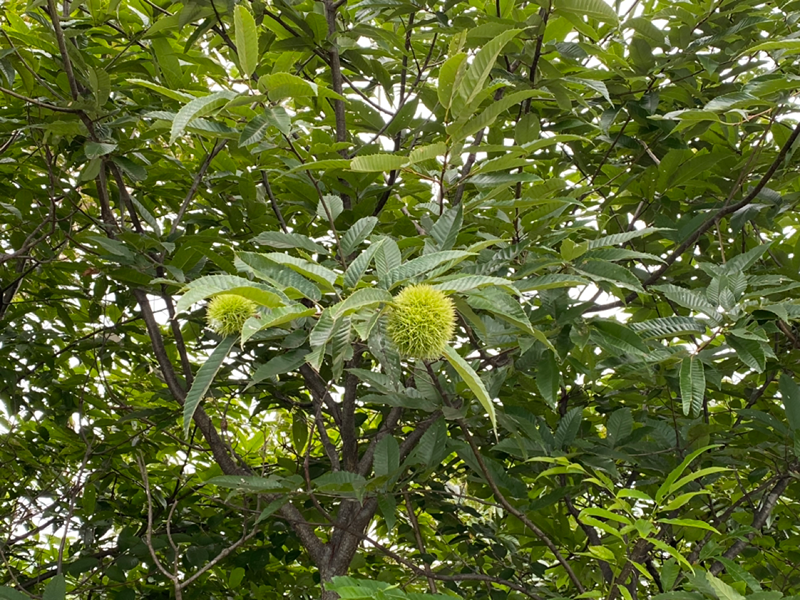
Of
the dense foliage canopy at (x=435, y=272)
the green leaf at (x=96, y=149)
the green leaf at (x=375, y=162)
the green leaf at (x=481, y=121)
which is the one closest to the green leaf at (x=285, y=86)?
the dense foliage canopy at (x=435, y=272)

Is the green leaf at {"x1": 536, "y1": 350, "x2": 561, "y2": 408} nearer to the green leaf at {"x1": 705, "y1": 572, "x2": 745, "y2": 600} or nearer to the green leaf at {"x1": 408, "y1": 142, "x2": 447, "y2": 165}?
the green leaf at {"x1": 705, "y1": 572, "x2": 745, "y2": 600}

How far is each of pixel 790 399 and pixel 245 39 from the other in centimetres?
137

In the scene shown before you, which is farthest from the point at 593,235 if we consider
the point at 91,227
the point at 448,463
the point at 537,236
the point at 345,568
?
the point at 91,227

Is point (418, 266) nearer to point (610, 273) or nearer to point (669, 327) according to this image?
point (610, 273)

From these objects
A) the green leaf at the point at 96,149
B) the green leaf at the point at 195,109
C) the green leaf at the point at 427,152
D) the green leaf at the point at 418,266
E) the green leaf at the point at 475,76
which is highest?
the green leaf at the point at 96,149

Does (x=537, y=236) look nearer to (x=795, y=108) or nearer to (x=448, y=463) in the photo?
(x=795, y=108)

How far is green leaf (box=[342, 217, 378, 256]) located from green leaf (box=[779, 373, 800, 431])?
3.42 ft

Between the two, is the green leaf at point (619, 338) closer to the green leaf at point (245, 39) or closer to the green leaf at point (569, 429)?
the green leaf at point (569, 429)

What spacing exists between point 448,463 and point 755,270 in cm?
105

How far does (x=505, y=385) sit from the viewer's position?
5.97ft

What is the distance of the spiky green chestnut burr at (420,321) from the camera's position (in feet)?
3.11

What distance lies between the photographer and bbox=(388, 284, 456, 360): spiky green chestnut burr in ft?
3.11

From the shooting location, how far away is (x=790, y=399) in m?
1.58

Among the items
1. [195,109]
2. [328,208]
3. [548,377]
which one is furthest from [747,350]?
[195,109]
